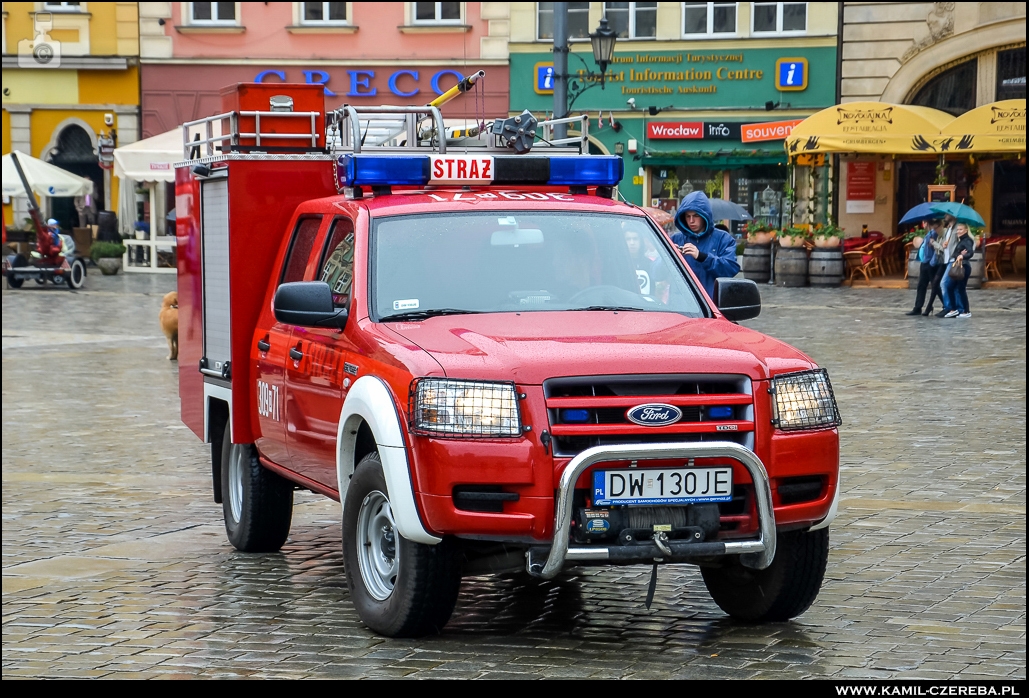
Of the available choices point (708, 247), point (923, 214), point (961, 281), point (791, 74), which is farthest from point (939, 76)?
point (708, 247)

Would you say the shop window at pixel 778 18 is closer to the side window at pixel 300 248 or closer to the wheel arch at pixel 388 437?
the side window at pixel 300 248

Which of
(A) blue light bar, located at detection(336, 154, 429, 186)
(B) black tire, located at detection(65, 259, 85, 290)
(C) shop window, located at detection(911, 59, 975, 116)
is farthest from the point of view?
(C) shop window, located at detection(911, 59, 975, 116)

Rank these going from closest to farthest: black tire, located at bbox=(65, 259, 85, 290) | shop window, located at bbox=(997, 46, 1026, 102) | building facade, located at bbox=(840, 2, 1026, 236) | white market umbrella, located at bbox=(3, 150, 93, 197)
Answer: black tire, located at bbox=(65, 259, 85, 290), shop window, located at bbox=(997, 46, 1026, 102), building facade, located at bbox=(840, 2, 1026, 236), white market umbrella, located at bbox=(3, 150, 93, 197)

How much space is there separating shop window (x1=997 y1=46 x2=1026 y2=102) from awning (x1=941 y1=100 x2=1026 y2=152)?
3.06 m

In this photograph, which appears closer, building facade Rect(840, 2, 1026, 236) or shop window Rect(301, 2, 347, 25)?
building facade Rect(840, 2, 1026, 236)

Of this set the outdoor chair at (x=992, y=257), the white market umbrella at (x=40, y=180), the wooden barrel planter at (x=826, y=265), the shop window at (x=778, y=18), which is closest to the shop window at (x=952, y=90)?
the shop window at (x=778, y=18)

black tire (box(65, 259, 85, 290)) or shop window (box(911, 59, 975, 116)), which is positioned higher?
shop window (box(911, 59, 975, 116))

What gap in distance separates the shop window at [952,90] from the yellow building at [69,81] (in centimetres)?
1963

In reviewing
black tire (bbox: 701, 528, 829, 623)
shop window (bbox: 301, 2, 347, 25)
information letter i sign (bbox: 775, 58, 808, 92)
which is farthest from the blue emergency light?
shop window (bbox: 301, 2, 347, 25)

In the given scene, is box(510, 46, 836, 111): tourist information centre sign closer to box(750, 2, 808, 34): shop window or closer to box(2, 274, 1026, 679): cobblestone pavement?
box(750, 2, 808, 34): shop window

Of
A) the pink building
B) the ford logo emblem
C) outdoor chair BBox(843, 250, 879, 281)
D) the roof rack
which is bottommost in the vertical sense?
outdoor chair BBox(843, 250, 879, 281)

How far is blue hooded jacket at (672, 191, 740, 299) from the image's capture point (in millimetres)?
10617

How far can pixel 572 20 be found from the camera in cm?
3806
